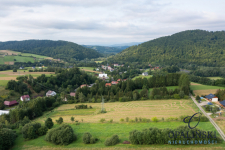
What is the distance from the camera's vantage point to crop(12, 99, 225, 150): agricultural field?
18.2 m

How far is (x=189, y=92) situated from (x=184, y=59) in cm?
6562

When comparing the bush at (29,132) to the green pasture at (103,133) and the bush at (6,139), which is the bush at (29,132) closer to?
the green pasture at (103,133)

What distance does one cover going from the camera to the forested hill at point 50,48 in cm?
15150

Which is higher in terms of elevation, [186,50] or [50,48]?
[50,48]

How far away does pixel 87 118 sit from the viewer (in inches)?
1131

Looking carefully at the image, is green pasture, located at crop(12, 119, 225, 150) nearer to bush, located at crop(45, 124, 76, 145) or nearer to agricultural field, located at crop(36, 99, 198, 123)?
bush, located at crop(45, 124, 76, 145)

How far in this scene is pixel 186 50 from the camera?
357 feet

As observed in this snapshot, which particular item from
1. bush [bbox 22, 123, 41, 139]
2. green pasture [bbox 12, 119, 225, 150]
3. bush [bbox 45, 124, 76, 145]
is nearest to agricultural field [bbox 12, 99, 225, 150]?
green pasture [bbox 12, 119, 225, 150]

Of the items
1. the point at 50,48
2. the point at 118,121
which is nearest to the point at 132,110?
the point at 118,121

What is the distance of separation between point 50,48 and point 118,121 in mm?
160650

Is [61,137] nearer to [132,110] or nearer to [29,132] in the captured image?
[29,132]

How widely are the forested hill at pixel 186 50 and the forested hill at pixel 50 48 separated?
2167 inches

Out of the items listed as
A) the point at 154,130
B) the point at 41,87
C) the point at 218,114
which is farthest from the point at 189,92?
the point at 41,87

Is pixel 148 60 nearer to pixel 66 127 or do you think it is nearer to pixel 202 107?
pixel 202 107
